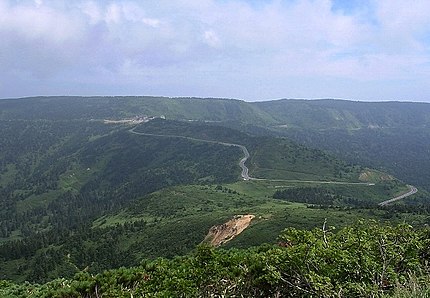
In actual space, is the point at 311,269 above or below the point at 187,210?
above

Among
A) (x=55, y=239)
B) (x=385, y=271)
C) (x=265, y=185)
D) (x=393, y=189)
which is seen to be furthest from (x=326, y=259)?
(x=393, y=189)

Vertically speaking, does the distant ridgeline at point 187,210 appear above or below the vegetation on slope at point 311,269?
below

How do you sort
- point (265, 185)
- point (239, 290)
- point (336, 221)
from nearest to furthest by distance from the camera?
point (239, 290) < point (336, 221) < point (265, 185)

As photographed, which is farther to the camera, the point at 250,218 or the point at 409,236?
the point at 250,218

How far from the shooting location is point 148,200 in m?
105

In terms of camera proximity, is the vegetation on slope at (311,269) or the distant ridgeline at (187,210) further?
the distant ridgeline at (187,210)

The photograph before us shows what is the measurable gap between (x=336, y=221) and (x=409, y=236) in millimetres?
46555

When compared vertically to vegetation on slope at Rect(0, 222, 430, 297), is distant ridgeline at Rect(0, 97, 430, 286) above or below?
below

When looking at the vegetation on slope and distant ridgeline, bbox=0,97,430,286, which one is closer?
the vegetation on slope

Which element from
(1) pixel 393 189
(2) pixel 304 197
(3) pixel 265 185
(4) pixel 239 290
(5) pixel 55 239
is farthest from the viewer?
(1) pixel 393 189

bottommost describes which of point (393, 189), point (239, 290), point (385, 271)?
point (393, 189)

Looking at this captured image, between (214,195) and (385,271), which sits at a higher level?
(385,271)

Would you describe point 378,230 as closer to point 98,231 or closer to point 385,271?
point 385,271

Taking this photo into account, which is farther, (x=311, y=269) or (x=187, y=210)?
(x=187, y=210)
